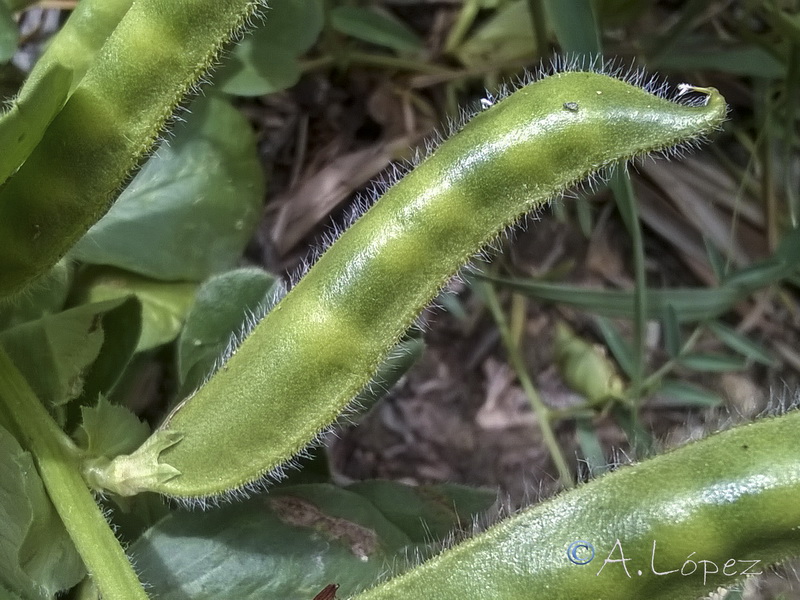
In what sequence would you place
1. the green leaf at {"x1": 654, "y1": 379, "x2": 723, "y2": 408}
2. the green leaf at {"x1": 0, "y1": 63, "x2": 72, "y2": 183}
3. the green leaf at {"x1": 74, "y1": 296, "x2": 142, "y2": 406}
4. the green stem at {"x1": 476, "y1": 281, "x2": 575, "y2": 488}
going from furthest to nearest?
the green stem at {"x1": 476, "y1": 281, "x2": 575, "y2": 488} < the green leaf at {"x1": 654, "y1": 379, "x2": 723, "y2": 408} < the green leaf at {"x1": 74, "y1": 296, "x2": 142, "y2": 406} < the green leaf at {"x1": 0, "y1": 63, "x2": 72, "y2": 183}

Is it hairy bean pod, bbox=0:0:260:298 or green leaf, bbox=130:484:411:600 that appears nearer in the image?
hairy bean pod, bbox=0:0:260:298

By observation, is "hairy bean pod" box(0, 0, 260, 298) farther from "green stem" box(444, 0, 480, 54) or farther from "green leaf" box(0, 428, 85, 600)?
"green stem" box(444, 0, 480, 54)

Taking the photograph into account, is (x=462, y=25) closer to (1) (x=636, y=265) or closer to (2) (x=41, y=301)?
(1) (x=636, y=265)

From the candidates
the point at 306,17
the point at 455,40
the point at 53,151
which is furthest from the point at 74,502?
the point at 455,40

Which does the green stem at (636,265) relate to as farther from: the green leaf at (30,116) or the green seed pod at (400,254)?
the green leaf at (30,116)

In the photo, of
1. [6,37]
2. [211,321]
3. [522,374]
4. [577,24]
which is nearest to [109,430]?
[211,321]

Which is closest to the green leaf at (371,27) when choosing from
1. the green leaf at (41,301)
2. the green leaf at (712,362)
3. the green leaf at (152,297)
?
the green leaf at (152,297)

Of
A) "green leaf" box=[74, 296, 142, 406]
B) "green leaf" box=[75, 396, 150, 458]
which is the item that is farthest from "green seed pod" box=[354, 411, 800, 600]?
"green leaf" box=[74, 296, 142, 406]

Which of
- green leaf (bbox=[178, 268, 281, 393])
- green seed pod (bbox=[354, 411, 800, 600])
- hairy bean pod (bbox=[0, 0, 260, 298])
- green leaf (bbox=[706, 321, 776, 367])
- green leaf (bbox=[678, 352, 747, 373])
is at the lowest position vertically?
green leaf (bbox=[678, 352, 747, 373])
